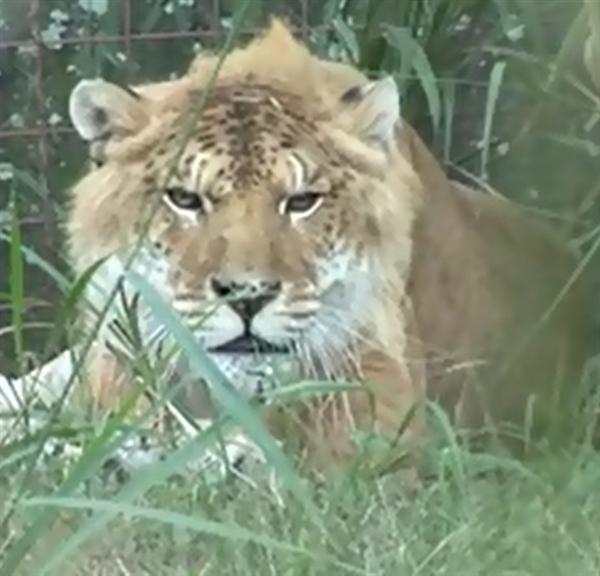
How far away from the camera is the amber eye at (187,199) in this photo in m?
3.62

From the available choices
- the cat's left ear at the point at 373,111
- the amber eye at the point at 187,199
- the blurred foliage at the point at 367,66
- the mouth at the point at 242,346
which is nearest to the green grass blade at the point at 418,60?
the blurred foliage at the point at 367,66

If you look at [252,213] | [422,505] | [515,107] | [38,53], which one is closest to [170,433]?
[422,505]

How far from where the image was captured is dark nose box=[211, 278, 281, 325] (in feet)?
11.3

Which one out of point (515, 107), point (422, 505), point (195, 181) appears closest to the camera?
point (422, 505)

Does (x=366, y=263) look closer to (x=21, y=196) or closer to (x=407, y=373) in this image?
(x=407, y=373)

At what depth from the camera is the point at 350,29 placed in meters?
4.20

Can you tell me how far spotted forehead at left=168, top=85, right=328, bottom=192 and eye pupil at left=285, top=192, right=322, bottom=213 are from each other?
4 cm

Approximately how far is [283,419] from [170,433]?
1.12 feet

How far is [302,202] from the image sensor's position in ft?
12.0

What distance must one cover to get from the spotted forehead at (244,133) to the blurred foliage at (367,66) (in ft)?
0.77

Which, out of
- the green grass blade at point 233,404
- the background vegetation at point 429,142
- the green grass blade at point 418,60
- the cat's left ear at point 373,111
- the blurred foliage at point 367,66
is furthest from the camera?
the green grass blade at point 418,60

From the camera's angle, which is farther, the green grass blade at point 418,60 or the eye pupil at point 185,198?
the green grass blade at point 418,60

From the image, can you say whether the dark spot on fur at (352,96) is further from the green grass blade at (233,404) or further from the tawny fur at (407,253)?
the green grass blade at (233,404)

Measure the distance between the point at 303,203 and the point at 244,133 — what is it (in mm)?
122
